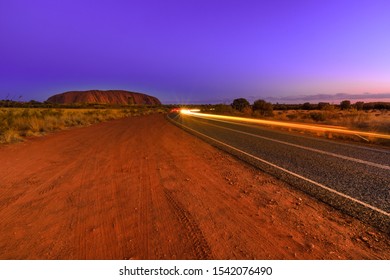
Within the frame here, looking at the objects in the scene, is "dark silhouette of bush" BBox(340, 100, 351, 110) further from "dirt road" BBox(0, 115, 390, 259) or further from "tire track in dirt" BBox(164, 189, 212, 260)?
"tire track in dirt" BBox(164, 189, 212, 260)

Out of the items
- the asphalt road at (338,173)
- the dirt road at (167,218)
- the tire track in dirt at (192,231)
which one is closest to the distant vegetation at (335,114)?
the asphalt road at (338,173)

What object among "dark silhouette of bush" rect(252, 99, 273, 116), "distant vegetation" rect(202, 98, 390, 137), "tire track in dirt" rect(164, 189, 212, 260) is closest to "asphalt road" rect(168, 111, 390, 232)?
"tire track in dirt" rect(164, 189, 212, 260)

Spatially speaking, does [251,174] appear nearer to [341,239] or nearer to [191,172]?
[191,172]

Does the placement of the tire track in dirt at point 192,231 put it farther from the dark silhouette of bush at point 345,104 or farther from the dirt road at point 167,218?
the dark silhouette of bush at point 345,104

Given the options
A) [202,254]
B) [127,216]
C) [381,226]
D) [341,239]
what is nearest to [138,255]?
[202,254]

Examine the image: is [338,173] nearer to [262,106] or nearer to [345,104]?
[262,106]

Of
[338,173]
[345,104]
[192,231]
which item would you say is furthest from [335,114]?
[192,231]

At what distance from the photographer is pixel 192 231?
12.8ft

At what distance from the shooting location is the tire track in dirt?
10.8 feet

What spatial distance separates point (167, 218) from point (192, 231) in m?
0.63

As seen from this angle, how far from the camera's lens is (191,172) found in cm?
750

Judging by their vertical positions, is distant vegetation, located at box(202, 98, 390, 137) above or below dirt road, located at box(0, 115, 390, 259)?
below

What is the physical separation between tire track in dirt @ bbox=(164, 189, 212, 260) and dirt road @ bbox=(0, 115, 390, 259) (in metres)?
0.01
